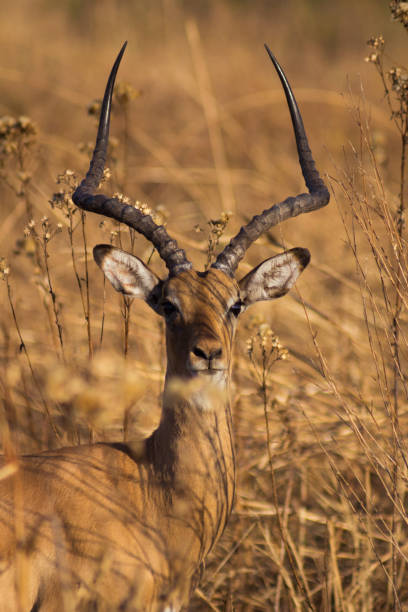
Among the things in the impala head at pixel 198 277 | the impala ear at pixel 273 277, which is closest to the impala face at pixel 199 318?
the impala head at pixel 198 277

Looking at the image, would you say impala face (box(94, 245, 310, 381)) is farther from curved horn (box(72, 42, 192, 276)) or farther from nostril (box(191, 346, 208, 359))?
curved horn (box(72, 42, 192, 276))

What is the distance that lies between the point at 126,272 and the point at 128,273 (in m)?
0.01

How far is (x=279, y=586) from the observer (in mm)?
4977

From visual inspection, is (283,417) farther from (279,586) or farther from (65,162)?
(65,162)

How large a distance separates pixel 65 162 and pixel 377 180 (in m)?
9.27

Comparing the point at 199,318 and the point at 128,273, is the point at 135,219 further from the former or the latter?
the point at 199,318

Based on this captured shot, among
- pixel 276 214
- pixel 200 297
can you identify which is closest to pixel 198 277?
pixel 200 297

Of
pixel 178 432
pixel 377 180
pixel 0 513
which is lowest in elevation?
pixel 0 513

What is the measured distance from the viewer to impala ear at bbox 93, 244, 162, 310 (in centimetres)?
473

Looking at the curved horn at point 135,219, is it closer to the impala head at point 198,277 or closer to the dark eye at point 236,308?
the impala head at point 198,277

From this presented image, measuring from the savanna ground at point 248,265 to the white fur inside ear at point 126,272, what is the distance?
5.9 inches

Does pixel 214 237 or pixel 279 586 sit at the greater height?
pixel 214 237

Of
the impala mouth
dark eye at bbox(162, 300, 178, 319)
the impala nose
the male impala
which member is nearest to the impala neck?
the male impala

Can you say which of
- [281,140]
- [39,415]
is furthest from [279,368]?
[281,140]
